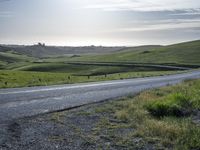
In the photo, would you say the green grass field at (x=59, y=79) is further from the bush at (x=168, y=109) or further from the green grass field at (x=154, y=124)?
the bush at (x=168, y=109)

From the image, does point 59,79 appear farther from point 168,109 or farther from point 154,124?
point 154,124

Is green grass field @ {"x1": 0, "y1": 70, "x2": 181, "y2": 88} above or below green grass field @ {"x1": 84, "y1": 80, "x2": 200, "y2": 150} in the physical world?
below

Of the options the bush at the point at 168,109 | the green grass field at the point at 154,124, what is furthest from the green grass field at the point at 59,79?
the bush at the point at 168,109

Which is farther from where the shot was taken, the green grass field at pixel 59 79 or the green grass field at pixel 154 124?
the green grass field at pixel 59 79

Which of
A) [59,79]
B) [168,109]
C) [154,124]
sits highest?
[154,124]

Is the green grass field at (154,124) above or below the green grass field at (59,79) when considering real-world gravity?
above

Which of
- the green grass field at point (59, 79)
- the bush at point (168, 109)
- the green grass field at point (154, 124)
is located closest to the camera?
the green grass field at point (154, 124)

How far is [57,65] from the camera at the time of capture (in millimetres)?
140250

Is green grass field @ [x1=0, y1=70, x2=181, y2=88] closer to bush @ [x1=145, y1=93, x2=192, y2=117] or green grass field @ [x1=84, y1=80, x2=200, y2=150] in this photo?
green grass field @ [x1=84, y1=80, x2=200, y2=150]

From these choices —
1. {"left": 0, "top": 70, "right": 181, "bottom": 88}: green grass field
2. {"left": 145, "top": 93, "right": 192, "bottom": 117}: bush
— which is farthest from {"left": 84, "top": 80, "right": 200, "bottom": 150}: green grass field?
{"left": 0, "top": 70, "right": 181, "bottom": 88}: green grass field

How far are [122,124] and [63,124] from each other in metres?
1.97

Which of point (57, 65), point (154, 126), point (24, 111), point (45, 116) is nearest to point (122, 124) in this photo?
point (154, 126)

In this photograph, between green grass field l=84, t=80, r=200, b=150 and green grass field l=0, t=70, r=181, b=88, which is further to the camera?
green grass field l=0, t=70, r=181, b=88

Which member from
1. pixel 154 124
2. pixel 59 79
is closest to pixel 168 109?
pixel 154 124
